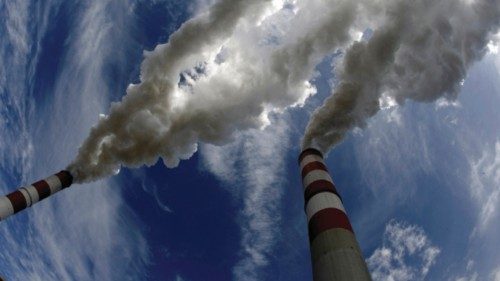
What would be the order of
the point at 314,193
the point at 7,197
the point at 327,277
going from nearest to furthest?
the point at 327,277 → the point at 314,193 → the point at 7,197

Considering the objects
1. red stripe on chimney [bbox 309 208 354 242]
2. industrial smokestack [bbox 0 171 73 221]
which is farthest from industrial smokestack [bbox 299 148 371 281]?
industrial smokestack [bbox 0 171 73 221]

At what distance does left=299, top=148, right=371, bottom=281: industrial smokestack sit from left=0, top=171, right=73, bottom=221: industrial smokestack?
58.7ft

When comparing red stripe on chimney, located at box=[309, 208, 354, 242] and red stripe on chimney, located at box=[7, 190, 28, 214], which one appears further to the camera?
red stripe on chimney, located at box=[7, 190, 28, 214]

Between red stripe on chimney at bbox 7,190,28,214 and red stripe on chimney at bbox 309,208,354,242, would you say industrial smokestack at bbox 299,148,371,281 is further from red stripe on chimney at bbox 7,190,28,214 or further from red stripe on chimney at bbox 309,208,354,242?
red stripe on chimney at bbox 7,190,28,214

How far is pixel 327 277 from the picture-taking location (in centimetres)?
1000

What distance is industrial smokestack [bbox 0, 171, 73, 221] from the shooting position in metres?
24.4

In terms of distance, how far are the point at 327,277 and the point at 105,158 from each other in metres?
24.0

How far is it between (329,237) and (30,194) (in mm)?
21454

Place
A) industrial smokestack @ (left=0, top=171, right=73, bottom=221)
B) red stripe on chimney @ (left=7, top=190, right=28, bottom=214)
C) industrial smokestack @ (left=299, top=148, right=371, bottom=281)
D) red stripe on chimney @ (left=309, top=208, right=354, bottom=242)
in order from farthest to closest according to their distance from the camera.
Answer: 1. red stripe on chimney @ (left=7, top=190, right=28, bottom=214)
2. industrial smokestack @ (left=0, top=171, right=73, bottom=221)
3. red stripe on chimney @ (left=309, top=208, right=354, bottom=242)
4. industrial smokestack @ (left=299, top=148, right=371, bottom=281)

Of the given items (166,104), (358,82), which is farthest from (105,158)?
(358,82)

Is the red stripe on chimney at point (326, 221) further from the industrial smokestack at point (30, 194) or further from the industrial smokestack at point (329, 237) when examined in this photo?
the industrial smokestack at point (30, 194)

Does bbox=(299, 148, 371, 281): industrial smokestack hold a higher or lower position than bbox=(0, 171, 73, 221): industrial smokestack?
lower

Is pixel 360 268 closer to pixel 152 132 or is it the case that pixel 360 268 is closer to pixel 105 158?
pixel 152 132

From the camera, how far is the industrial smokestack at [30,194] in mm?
24370
